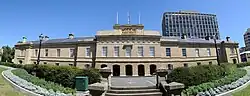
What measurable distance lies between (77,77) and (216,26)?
130 metres

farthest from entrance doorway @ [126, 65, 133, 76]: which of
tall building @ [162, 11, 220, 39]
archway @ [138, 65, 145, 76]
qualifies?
tall building @ [162, 11, 220, 39]

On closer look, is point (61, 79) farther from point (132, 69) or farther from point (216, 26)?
point (216, 26)

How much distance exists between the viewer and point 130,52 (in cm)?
3412

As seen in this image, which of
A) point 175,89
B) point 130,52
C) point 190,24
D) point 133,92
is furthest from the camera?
point 190,24

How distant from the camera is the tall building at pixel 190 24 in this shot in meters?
119

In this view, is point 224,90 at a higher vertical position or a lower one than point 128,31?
lower

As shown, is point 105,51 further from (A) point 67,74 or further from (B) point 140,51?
(A) point 67,74

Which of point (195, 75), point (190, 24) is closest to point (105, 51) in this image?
point (195, 75)

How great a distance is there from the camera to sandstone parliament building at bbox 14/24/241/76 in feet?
111

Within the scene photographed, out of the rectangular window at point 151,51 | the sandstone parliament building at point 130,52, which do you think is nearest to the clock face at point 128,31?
the sandstone parliament building at point 130,52

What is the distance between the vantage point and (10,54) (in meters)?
52.2

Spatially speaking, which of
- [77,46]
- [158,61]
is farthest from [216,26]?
[77,46]

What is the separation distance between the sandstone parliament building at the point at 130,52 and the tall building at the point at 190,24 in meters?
82.0

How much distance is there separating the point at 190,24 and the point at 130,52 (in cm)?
9655
